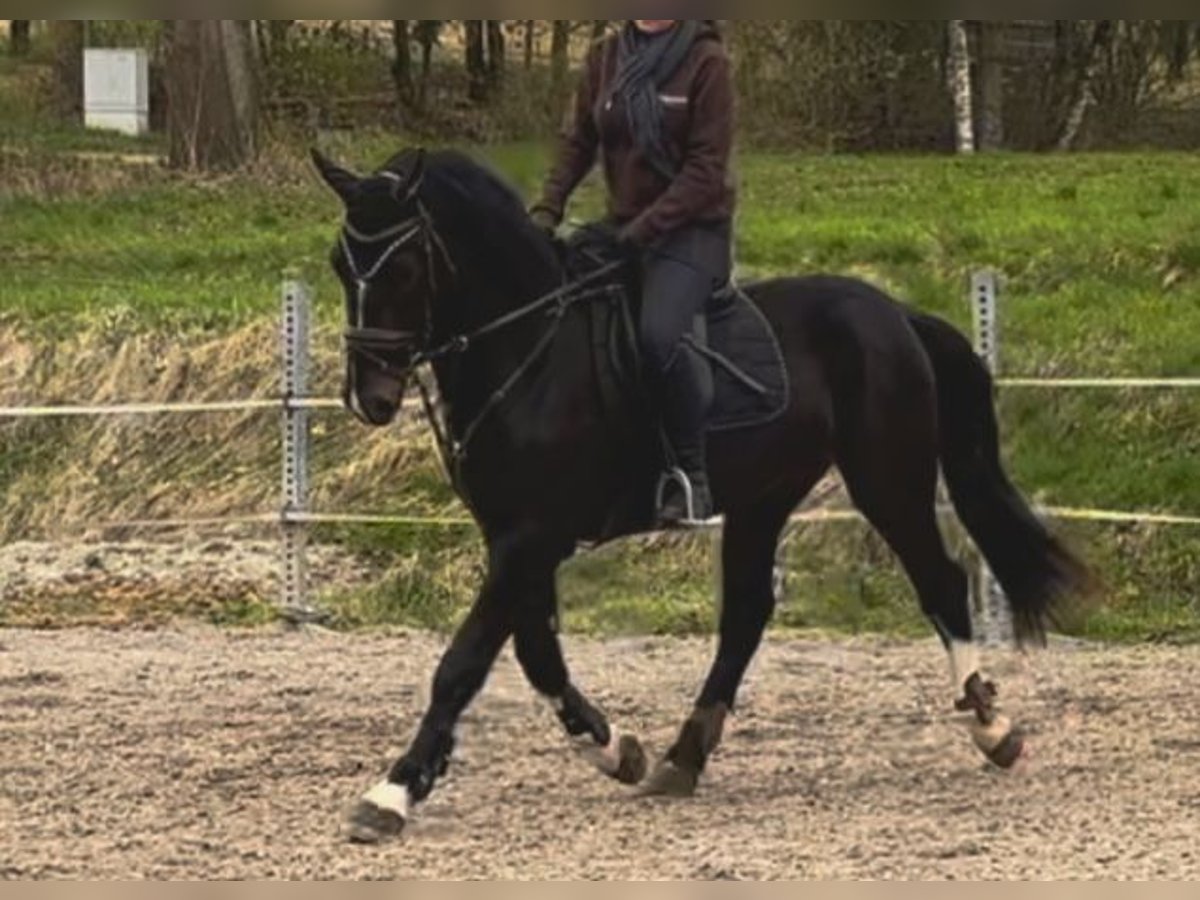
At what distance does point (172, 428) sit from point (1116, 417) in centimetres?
441

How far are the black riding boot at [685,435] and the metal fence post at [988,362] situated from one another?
11.1 feet

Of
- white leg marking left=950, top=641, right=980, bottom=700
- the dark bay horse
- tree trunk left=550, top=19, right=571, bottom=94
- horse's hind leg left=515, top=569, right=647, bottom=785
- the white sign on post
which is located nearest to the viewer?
the dark bay horse

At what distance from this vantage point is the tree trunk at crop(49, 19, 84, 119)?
25797 millimetres

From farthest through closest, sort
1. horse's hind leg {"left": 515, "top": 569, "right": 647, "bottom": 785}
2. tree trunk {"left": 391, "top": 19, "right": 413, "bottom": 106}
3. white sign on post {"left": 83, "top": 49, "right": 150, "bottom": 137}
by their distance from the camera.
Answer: white sign on post {"left": 83, "top": 49, "right": 150, "bottom": 137}, tree trunk {"left": 391, "top": 19, "right": 413, "bottom": 106}, horse's hind leg {"left": 515, "top": 569, "right": 647, "bottom": 785}

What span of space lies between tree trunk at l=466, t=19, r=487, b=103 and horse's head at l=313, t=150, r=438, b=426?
39.4ft

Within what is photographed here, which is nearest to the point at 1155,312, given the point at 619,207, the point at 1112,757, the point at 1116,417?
the point at 1116,417

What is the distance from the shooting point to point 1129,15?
5.18 metres

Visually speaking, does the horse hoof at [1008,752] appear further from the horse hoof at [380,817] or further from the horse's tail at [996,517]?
the horse hoof at [380,817]

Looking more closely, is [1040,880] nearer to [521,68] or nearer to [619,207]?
[619,207]

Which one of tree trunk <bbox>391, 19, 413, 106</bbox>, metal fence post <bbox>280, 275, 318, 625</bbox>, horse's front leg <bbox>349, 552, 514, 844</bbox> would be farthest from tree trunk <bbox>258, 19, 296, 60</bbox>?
horse's front leg <bbox>349, 552, 514, 844</bbox>

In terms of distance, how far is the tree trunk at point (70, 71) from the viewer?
2580 centimetres

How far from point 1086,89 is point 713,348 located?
37.9ft

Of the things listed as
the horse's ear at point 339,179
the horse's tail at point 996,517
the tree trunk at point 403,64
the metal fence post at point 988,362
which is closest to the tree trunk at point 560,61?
the metal fence post at point 988,362

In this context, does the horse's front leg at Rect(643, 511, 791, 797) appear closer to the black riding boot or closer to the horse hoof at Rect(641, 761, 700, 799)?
the horse hoof at Rect(641, 761, 700, 799)
